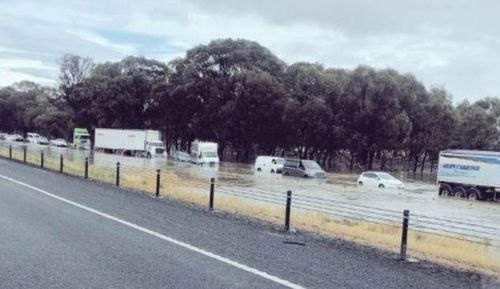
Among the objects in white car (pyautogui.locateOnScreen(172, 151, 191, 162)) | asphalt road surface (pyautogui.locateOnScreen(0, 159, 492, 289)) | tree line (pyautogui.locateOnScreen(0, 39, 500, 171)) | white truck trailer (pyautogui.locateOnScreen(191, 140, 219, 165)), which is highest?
tree line (pyautogui.locateOnScreen(0, 39, 500, 171))

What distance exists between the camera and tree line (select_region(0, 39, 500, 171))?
70.0 m

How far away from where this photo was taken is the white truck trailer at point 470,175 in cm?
4522

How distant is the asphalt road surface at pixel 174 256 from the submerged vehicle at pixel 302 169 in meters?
40.9

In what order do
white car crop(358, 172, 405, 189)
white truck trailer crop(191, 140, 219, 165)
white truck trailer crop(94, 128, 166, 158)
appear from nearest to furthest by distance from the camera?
white car crop(358, 172, 405, 189)
white truck trailer crop(191, 140, 219, 165)
white truck trailer crop(94, 128, 166, 158)

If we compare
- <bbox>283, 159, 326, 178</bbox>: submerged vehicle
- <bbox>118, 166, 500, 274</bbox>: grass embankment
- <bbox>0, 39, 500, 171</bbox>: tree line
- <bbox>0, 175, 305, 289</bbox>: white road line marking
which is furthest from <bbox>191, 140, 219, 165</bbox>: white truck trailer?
<bbox>0, 175, 305, 289</bbox>: white road line marking

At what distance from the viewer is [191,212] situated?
15992mm

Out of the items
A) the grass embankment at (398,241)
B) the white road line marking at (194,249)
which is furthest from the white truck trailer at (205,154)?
the white road line marking at (194,249)

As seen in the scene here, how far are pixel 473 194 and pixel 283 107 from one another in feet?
91.7

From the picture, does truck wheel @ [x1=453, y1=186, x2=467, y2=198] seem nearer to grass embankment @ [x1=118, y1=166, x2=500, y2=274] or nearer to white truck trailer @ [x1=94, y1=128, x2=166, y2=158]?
grass embankment @ [x1=118, y1=166, x2=500, y2=274]

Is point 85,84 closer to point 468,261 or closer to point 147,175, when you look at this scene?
point 147,175

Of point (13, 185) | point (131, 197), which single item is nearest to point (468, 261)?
point (131, 197)

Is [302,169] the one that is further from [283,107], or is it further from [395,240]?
[395,240]

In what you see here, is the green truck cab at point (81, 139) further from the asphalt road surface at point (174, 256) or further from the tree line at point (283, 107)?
the asphalt road surface at point (174, 256)

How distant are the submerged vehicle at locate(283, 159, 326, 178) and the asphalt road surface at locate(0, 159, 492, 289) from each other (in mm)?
40944
